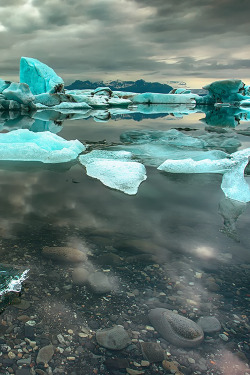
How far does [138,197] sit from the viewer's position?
454cm

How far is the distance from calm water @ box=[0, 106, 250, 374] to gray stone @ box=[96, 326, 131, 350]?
40 mm

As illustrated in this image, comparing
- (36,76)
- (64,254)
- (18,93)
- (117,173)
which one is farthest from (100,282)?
(36,76)

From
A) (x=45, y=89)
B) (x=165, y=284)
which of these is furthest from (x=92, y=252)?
(x=45, y=89)

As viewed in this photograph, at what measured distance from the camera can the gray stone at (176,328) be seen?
1.84 meters

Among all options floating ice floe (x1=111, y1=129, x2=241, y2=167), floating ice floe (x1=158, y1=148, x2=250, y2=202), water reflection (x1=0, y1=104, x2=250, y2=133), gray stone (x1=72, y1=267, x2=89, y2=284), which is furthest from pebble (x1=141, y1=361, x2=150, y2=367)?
water reflection (x1=0, y1=104, x2=250, y2=133)

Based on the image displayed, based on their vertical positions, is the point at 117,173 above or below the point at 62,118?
below

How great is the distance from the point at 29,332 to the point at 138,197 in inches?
115

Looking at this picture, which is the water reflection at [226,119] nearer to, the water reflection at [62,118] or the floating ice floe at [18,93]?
the water reflection at [62,118]

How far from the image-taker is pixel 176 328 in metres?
1.91

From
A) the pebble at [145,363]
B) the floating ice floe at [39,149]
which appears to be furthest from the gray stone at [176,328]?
the floating ice floe at [39,149]

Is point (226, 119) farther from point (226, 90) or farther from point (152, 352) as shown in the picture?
point (152, 352)

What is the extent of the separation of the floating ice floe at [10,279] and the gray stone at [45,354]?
0.60 m

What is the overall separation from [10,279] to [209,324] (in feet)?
5.03

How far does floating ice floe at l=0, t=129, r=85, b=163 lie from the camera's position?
6.79 m
